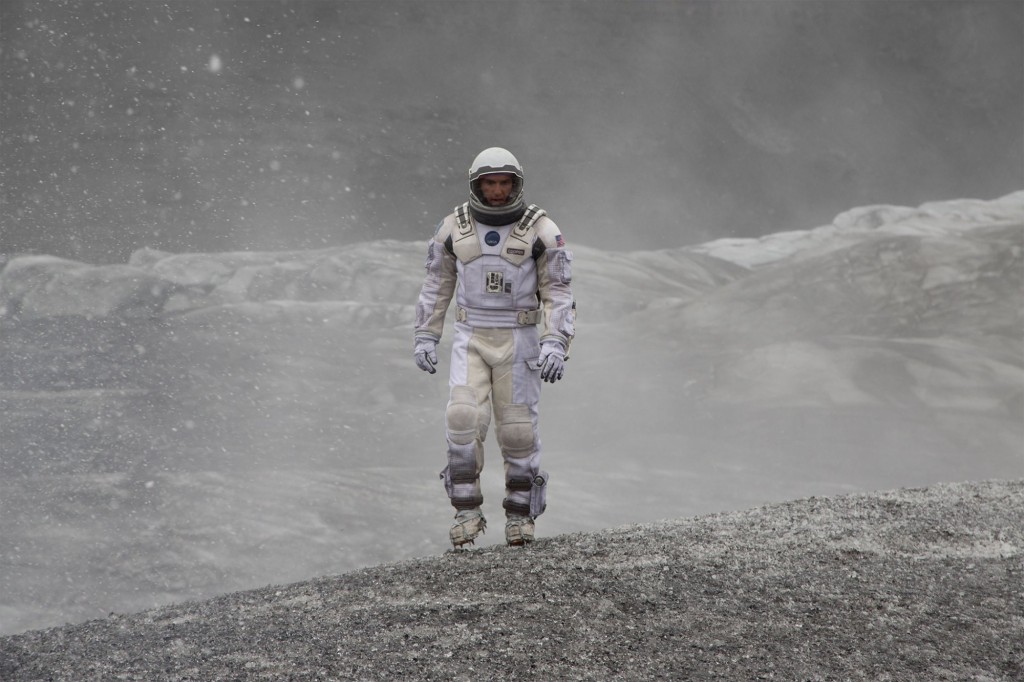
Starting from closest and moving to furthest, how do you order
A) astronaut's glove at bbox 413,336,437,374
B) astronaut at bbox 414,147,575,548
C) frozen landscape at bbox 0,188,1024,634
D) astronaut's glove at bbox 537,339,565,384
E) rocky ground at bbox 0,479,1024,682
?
rocky ground at bbox 0,479,1024,682 → astronaut's glove at bbox 537,339,565,384 → astronaut at bbox 414,147,575,548 → astronaut's glove at bbox 413,336,437,374 → frozen landscape at bbox 0,188,1024,634

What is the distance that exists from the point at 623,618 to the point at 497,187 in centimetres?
201

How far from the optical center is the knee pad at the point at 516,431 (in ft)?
15.3

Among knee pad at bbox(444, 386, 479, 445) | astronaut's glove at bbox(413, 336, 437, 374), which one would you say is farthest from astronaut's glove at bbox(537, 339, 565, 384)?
astronaut's glove at bbox(413, 336, 437, 374)

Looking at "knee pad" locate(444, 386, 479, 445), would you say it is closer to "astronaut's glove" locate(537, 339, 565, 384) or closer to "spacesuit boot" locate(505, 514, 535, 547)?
"astronaut's glove" locate(537, 339, 565, 384)

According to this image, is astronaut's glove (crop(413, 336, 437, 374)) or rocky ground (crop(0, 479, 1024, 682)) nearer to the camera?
rocky ground (crop(0, 479, 1024, 682))

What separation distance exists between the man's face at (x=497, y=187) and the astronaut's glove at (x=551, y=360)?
699mm

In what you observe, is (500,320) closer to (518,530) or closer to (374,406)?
(518,530)

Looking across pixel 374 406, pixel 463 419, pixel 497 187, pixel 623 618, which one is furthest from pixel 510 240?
pixel 374 406

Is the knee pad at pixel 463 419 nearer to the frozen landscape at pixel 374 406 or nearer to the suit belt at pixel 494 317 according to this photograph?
the suit belt at pixel 494 317

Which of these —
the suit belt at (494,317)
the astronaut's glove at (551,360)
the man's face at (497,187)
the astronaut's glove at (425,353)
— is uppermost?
the man's face at (497,187)

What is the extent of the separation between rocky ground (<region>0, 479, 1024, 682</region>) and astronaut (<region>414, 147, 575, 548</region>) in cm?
44

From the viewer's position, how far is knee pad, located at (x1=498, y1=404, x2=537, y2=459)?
183 inches

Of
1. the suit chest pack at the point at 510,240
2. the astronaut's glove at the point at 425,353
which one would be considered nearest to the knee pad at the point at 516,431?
the astronaut's glove at the point at 425,353

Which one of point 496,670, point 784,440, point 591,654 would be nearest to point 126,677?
point 496,670
